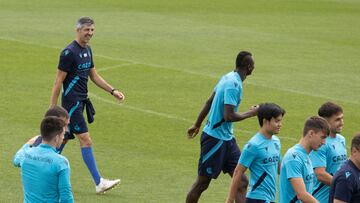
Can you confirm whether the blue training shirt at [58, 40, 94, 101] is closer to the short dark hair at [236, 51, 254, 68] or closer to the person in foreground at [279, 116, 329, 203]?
the short dark hair at [236, 51, 254, 68]

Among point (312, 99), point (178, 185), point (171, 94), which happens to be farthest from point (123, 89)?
point (178, 185)

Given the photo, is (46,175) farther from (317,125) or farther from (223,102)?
(223,102)

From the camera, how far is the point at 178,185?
14984 millimetres

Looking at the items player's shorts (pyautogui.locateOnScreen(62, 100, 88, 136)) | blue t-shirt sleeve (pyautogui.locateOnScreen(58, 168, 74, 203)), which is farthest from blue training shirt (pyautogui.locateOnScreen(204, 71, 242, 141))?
blue t-shirt sleeve (pyautogui.locateOnScreen(58, 168, 74, 203))

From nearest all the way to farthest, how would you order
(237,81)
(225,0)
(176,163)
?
1. (237,81)
2. (176,163)
3. (225,0)

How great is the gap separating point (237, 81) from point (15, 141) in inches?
218

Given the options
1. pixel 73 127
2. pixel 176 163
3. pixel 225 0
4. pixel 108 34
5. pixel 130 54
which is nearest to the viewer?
pixel 73 127

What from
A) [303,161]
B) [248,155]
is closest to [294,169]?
[303,161]

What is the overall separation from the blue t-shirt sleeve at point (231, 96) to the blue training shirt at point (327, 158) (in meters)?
1.85

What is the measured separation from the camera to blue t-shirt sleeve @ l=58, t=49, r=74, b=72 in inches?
567

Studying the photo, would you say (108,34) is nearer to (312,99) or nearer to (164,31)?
(164,31)

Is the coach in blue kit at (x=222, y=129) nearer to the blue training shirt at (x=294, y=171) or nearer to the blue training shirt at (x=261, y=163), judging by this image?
the blue training shirt at (x=261, y=163)

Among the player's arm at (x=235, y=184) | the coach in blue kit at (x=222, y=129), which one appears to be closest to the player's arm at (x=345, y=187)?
the player's arm at (x=235, y=184)

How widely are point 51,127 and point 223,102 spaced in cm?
409
